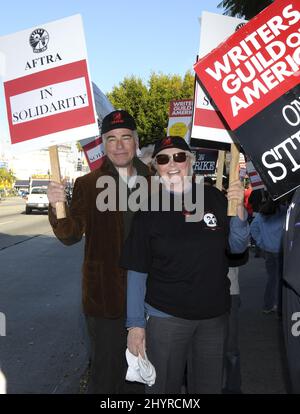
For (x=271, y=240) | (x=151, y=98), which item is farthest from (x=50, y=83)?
(x=151, y=98)

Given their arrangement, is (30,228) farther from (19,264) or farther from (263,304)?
(263,304)

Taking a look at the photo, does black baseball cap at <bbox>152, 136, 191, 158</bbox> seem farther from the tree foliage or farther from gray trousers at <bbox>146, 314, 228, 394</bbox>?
the tree foliage

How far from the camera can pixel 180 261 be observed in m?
2.54

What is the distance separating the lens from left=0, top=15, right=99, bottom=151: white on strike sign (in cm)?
294

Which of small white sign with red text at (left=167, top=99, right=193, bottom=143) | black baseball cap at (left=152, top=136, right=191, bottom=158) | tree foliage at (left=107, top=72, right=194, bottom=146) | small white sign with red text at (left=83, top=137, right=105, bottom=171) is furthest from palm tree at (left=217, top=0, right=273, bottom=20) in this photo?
tree foliage at (left=107, top=72, right=194, bottom=146)

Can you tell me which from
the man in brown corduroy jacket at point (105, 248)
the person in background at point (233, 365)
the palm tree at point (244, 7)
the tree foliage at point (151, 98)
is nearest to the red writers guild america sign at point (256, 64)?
the man in brown corduroy jacket at point (105, 248)

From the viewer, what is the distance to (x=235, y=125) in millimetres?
2531

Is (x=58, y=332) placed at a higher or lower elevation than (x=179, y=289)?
lower

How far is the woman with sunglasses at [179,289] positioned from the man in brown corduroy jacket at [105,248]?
335 millimetres

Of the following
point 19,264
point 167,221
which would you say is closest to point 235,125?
point 167,221

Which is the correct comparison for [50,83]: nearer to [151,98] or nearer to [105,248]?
[105,248]

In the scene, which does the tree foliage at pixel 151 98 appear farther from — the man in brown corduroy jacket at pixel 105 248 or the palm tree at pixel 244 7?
the man in brown corduroy jacket at pixel 105 248

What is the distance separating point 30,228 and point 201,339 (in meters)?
16.7

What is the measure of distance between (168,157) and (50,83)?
0.89 m
